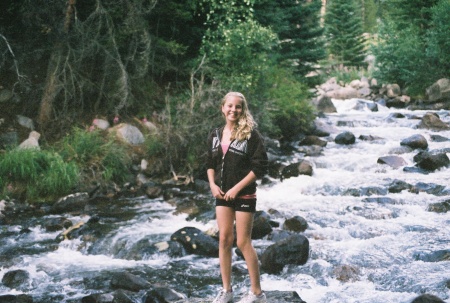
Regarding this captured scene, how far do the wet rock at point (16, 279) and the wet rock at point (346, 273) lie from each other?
4.44 metres

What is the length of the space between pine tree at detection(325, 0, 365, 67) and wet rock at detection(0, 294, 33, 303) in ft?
119

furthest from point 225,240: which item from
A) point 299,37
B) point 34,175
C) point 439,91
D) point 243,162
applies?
point 439,91

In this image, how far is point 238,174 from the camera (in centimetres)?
459

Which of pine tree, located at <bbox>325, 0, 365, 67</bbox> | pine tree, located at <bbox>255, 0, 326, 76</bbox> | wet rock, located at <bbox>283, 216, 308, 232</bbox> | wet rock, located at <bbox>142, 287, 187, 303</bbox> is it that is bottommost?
wet rock, located at <bbox>142, 287, 187, 303</bbox>

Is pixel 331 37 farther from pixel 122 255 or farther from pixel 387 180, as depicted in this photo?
pixel 122 255

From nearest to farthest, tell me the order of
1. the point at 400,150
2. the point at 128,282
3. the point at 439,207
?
the point at 128,282, the point at 439,207, the point at 400,150

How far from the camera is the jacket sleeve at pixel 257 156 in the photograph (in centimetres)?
450

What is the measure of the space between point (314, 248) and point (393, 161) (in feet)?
21.4

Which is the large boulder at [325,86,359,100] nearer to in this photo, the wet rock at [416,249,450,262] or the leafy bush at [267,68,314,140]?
the leafy bush at [267,68,314,140]

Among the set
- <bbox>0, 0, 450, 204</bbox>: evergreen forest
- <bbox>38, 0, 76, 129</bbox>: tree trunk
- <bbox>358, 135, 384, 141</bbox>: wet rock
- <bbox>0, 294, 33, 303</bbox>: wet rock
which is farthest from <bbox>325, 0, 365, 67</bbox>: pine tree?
<bbox>0, 294, 33, 303</bbox>: wet rock

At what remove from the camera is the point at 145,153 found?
13.4 metres

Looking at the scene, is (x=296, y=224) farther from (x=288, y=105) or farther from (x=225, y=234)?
(x=288, y=105)

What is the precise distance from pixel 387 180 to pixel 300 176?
2.18 meters

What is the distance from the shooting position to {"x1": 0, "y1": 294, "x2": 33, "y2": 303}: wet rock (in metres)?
6.26
